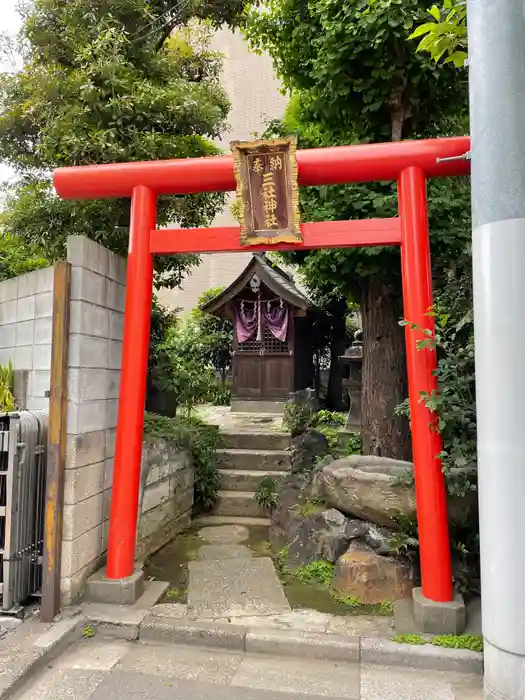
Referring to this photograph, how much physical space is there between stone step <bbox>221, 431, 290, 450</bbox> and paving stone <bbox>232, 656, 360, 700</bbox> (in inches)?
220

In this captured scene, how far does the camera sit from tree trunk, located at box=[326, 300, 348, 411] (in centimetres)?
1619

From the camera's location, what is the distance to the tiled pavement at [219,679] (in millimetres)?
3447

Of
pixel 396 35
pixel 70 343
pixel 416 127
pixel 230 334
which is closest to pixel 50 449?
pixel 70 343

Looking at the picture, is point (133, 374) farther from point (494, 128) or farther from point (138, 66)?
point (138, 66)

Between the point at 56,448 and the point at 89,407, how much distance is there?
51 centimetres

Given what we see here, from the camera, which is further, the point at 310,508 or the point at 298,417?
the point at 298,417

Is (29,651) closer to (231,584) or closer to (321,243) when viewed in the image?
(231,584)

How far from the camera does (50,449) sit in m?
4.41

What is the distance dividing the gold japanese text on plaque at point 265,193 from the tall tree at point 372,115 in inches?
62.3

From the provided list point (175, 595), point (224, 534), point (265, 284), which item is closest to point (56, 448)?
point (175, 595)

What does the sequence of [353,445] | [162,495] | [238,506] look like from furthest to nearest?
[353,445], [238,506], [162,495]

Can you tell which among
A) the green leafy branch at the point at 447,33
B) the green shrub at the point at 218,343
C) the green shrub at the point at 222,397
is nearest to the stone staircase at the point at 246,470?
the green leafy branch at the point at 447,33

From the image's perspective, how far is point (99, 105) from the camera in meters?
6.41

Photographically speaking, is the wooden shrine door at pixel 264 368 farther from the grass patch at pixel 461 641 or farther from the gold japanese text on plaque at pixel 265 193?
the grass patch at pixel 461 641
